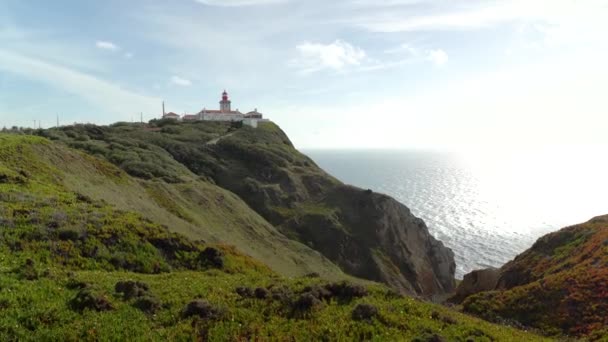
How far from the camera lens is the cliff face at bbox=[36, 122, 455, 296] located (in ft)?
209

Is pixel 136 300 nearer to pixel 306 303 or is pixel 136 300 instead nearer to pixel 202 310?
pixel 202 310

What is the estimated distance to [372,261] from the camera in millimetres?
A: 73250

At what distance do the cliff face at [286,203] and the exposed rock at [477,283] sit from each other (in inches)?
713

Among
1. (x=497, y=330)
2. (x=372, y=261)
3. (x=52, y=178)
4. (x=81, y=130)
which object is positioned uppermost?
(x=81, y=130)

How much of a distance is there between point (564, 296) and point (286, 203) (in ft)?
199

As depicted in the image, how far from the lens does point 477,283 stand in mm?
49562

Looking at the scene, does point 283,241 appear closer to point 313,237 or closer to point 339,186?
point 313,237

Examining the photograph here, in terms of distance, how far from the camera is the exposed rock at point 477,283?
159ft

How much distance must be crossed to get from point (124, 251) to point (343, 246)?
53341 millimetres

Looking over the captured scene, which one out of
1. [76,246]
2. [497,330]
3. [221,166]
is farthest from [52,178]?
[221,166]

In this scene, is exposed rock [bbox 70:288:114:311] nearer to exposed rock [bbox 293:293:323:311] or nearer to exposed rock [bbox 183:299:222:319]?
exposed rock [bbox 183:299:222:319]

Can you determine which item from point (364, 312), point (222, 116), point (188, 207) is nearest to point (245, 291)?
point (364, 312)

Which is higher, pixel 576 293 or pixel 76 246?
pixel 76 246

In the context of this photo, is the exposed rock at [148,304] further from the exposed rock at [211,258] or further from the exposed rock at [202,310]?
the exposed rock at [211,258]
